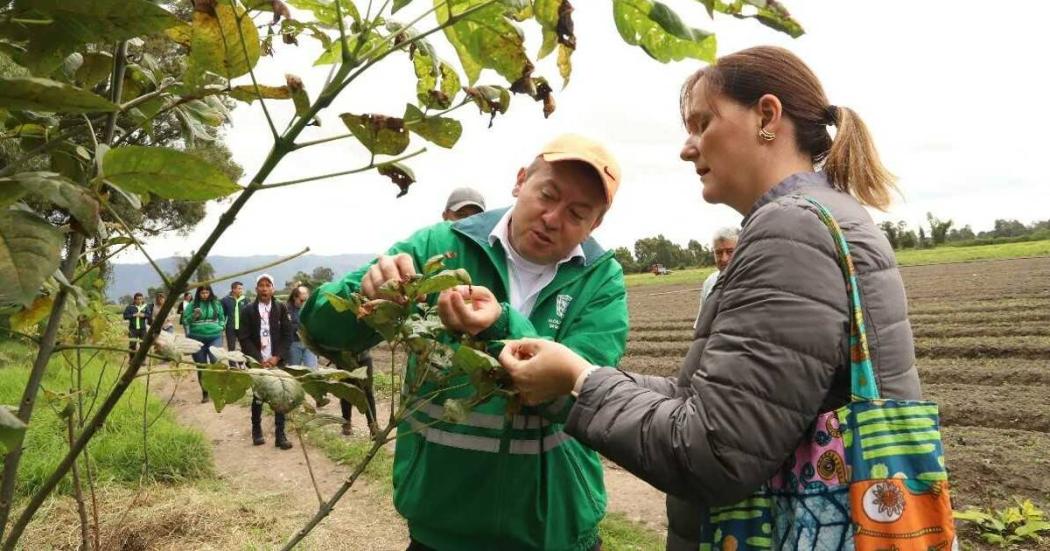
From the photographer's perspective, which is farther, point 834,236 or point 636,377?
point 636,377

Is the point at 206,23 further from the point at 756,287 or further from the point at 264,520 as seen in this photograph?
the point at 264,520

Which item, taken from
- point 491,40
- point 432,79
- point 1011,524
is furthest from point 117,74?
point 1011,524

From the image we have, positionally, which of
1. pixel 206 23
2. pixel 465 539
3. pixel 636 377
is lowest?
pixel 465 539

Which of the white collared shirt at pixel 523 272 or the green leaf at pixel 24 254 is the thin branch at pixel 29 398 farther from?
the white collared shirt at pixel 523 272

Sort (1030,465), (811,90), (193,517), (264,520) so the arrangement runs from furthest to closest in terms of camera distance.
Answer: (1030,465) → (264,520) → (193,517) → (811,90)

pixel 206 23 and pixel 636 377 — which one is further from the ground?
pixel 206 23

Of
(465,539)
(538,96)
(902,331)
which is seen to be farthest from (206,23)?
(465,539)

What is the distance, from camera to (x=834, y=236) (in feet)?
3.84

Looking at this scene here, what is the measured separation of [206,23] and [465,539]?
4.56 feet

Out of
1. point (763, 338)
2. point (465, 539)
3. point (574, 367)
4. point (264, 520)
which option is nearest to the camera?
point (763, 338)

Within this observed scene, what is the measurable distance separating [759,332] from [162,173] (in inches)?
34.9

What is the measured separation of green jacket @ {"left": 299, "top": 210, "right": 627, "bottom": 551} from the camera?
167cm

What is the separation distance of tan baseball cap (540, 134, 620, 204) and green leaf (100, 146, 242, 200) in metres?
1.13

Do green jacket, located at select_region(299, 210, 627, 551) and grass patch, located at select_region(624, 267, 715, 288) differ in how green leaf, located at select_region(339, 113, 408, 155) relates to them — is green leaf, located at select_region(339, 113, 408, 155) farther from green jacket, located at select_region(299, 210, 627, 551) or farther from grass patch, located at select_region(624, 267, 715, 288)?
grass patch, located at select_region(624, 267, 715, 288)
